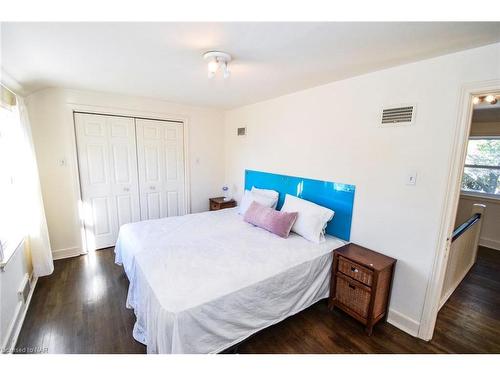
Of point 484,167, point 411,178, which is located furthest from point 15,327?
point 484,167

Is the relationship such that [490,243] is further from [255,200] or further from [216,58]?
[216,58]

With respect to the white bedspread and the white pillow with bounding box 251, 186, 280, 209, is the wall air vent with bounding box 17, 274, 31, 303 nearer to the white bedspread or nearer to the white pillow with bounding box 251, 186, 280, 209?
the white bedspread

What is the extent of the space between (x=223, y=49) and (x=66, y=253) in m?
3.37

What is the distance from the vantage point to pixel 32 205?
2346 millimetres

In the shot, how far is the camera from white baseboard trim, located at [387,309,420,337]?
1.87 m

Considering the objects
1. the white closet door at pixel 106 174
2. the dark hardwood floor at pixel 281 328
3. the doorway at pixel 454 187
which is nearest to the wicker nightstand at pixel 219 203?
the white closet door at pixel 106 174

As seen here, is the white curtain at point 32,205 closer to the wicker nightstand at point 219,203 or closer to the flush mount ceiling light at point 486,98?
the wicker nightstand at point 219,203

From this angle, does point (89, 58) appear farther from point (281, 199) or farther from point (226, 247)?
point (281, 199)

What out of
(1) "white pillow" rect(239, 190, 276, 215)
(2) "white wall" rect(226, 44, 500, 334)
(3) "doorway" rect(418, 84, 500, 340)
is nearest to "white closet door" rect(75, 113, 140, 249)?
(1) "white pillow" rect(239, 190, 276, 215)

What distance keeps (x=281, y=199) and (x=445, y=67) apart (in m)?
2.07

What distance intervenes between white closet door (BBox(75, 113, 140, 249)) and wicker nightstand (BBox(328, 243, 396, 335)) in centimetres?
309

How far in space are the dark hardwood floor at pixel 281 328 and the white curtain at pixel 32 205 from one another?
0.24 m

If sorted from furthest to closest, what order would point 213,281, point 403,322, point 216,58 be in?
1. point 403,322
2. point 216,58
3. point 213,281
